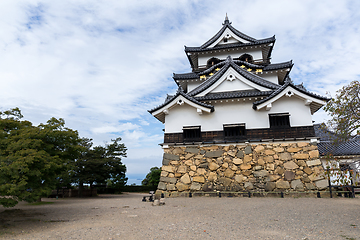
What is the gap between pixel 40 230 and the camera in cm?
593

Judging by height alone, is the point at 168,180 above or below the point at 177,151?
below

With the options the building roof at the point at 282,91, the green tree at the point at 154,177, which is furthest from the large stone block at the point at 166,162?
the green tree at the point at 154,177

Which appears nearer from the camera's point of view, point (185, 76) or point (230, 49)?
point (185, 76)

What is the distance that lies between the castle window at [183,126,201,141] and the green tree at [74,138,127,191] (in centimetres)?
1004

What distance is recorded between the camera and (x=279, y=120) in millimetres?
13438

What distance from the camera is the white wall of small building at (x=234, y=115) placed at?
13102 mm

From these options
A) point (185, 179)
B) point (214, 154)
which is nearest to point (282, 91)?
point (214, 154)

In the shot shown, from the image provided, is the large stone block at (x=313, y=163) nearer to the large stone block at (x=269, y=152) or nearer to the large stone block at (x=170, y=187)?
the large stone block at (x=269, y=152)

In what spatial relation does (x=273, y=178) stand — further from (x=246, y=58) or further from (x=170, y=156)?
(x=246, y=58)

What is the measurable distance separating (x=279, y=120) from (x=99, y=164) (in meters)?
15.9

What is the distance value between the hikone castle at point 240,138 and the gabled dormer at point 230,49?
5274 mm

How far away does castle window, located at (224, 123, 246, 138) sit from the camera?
44.8 feet

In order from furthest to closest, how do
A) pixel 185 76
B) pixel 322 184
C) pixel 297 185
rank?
pixel 185 76 → pixel 297 185 → pixel 322 184

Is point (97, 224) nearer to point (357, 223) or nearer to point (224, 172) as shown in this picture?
point (357, 223)
